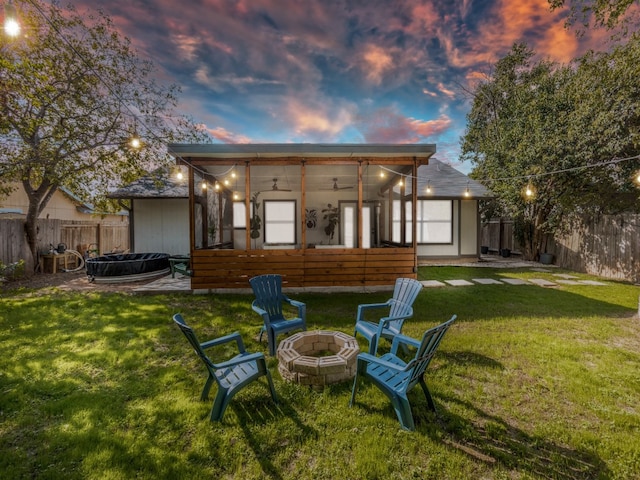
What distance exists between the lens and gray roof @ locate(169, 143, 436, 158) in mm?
5680

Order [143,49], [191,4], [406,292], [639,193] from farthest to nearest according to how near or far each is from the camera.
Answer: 1. [143,49]
2. [639,193]
3. [191,4]
4. [406,292]

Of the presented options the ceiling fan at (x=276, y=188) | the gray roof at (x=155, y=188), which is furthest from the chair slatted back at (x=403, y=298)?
the gray roof at (x=155, y=188)

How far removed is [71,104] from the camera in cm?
825

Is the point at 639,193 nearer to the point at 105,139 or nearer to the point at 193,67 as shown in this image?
the point at 193,67

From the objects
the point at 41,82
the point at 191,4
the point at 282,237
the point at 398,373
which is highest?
the point at 191,4

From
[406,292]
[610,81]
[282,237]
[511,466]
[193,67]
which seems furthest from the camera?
[282,237]

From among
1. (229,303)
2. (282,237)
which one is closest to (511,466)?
(229,303)

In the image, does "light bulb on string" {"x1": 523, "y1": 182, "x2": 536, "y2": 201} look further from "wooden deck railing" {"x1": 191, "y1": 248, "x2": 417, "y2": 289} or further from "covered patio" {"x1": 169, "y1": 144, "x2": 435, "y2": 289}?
"wooden deck railing" {"x1": 191, "y1": 248, "x2": 417, "y2": 289}

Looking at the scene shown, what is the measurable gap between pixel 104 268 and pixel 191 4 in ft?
25.0

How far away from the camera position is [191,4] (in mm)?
6961

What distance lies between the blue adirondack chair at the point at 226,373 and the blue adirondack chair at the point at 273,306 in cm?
80

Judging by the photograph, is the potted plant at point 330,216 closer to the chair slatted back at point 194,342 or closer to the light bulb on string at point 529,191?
the light bulb on string at point 529,191

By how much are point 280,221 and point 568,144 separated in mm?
9941

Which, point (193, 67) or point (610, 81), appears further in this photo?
point (193, 67)
